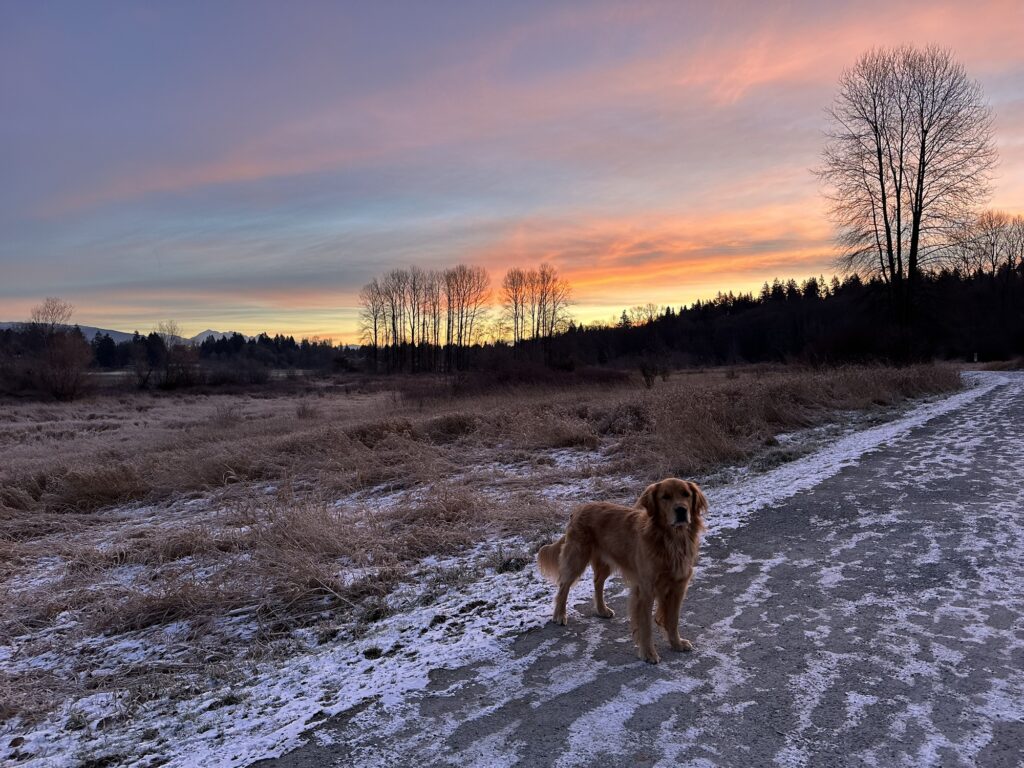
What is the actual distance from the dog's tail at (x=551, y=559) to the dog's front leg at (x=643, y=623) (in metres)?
0.76

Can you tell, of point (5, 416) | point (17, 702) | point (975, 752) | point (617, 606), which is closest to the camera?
point (975, 752)

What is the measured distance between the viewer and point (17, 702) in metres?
3.88

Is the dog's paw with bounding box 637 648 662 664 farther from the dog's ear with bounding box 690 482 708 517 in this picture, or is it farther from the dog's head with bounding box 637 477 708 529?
the dog's ear with bounding box 690 482 708 517

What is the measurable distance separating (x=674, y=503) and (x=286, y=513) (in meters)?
5.28

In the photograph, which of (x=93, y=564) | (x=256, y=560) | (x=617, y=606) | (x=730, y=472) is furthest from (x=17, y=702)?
(x=730, y=472)

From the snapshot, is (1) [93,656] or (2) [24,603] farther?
(2) [24,603]

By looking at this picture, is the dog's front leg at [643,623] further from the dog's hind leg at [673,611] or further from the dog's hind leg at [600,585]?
the dog's hind leg at [600,585]

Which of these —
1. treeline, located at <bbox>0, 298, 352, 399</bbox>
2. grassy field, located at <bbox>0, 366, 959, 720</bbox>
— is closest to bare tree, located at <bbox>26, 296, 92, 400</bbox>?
treeline, located at <bbox>0, 298, 352, 399</bbox>

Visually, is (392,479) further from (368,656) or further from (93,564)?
(368,656)

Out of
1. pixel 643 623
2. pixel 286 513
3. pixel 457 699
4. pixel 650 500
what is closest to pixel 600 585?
pixel 643 623

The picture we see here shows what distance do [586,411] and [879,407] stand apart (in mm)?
8358

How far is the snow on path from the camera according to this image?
285 centimetres

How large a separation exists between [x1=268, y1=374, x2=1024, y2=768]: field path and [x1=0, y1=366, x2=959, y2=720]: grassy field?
1.66m

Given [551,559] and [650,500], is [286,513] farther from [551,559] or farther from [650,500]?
A: [650,500]
